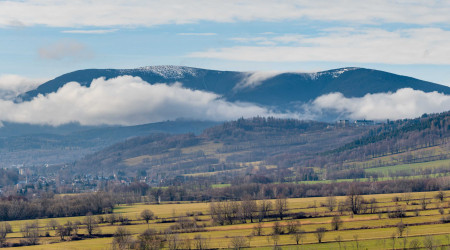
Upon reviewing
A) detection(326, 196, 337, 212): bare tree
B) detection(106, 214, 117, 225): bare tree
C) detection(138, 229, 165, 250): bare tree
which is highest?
detection(138, 229, 165, 250): bare tree

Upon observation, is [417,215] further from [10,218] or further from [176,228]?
[10,218]

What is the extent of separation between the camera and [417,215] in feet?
395

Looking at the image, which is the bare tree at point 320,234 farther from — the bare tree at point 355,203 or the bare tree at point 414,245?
the bare tree at point 355,203

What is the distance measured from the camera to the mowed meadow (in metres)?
99.5

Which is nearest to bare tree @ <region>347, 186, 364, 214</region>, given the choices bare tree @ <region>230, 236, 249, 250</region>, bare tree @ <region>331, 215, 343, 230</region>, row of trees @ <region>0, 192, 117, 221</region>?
bare tree @ <region>331, 215, 343, 230</region>

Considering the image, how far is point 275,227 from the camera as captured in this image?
112375 mm

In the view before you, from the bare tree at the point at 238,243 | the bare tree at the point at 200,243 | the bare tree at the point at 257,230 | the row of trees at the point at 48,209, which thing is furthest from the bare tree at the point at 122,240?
the row of trees at the point at 48,209

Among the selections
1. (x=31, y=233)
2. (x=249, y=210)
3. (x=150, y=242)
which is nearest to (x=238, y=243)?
(x=150, y=242)

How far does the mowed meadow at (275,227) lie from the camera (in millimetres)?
99500

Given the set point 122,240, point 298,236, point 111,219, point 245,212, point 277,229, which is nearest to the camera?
point 298,236

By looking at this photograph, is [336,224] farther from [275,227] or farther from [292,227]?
[275,227]

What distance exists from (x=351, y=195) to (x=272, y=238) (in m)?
40.2

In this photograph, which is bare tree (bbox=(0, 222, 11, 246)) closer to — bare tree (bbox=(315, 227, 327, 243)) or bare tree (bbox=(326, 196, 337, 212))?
bare tree (bbox=(315, 227, 327, 243))

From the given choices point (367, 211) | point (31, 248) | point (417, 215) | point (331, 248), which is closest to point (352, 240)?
point (331, 248)
